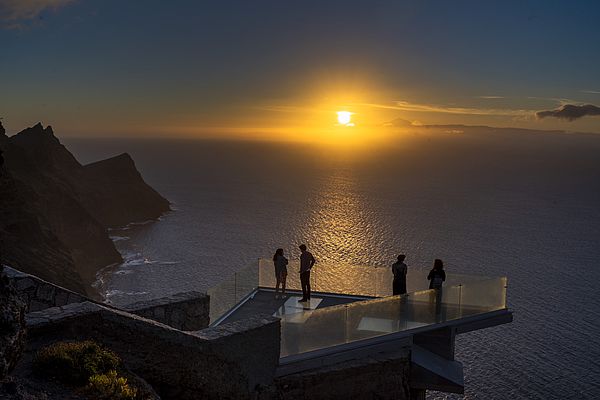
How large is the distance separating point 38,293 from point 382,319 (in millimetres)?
6885

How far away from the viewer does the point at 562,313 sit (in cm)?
4656

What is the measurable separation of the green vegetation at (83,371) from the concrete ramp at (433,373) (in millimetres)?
6522

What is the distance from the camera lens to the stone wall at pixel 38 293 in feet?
31.8

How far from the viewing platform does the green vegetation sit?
364 centimetres

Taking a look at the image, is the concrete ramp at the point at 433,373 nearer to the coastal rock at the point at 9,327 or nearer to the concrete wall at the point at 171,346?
the concrete wall at the point at 171,346

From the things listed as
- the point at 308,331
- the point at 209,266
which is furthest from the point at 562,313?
the point at 308,331

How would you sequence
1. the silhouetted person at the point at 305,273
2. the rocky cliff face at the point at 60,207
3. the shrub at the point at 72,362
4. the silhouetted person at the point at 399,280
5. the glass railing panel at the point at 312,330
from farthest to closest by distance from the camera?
1. the rocky cliff face at the point at 60,207
2. the silhouetted person at the point at 305,273
3. the silhouetted person at the point at 399,280
4. the glass railing panel at the point at 312,330
5. the shrub at the point at 72,362

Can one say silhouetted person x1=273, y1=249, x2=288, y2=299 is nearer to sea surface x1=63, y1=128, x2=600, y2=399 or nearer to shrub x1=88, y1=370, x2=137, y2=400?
shrub x1=88, y1=370, x2=137, y2=400

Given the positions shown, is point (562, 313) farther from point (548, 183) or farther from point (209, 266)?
point (548, 183)

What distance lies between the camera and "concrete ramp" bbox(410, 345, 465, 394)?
A: 11453 mm

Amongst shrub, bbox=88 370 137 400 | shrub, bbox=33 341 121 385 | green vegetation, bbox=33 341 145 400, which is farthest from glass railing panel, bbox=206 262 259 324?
shrub, bbox=88 370 137 400

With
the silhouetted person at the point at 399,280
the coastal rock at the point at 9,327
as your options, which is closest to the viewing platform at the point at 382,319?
the silhouetted person at the point at 399,280

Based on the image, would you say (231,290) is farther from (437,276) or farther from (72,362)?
(72,362)

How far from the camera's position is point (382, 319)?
11.4 m
